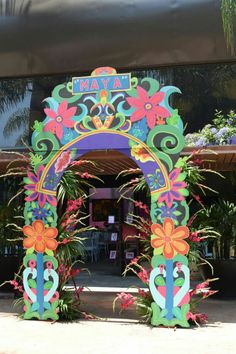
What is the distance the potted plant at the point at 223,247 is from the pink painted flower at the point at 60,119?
3.17 meters

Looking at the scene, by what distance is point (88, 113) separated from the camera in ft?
23.2

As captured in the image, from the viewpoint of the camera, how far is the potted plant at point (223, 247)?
874cm

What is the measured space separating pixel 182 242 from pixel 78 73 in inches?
227

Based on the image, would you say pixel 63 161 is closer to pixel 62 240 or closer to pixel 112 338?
pixel 62 240

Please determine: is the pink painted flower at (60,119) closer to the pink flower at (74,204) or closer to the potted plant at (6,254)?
the pink flower at (74,204)

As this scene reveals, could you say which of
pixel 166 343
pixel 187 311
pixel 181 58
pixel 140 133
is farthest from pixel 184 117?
pixel 166 343

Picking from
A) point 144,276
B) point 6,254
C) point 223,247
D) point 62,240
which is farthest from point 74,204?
point 223,247

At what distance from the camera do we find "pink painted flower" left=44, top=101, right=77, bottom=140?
7141mm

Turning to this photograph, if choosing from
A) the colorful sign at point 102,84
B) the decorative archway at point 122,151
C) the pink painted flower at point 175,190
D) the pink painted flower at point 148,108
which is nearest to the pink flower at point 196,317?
the decorative archway at point 122,151

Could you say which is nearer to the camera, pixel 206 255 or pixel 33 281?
→ pixel 33 281

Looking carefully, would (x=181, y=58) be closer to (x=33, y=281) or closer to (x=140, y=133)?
(x=140, y=133)

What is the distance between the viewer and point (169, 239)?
6719 millimetres

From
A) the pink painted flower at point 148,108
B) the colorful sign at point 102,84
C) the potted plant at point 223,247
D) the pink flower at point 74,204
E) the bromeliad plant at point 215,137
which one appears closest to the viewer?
the pink painted flower at point 148,108

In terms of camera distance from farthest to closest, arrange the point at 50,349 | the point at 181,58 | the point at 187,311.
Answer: the point at 181,58 < the point at 187,311 < the point at 50,349
